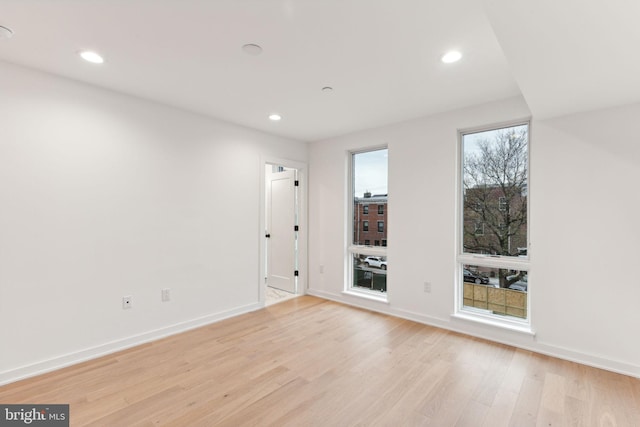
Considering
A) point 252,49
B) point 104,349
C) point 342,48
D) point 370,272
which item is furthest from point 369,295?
point 252,49

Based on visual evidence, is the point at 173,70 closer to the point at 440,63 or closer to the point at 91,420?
the point at 440,63

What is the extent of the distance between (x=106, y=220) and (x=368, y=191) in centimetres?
312

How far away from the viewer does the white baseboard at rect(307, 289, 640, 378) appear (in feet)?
8.21

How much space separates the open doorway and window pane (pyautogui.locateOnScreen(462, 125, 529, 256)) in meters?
2.45

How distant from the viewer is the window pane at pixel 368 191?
13.6ft

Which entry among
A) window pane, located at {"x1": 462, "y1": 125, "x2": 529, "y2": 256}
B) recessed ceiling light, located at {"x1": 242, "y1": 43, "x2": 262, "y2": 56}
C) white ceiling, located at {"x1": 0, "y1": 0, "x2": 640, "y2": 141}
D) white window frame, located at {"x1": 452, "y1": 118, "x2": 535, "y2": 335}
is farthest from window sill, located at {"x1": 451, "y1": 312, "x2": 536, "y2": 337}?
recessed ceiling light, located at {"x1": 242, "y1": 43, "x2": 262, "y2": 56}

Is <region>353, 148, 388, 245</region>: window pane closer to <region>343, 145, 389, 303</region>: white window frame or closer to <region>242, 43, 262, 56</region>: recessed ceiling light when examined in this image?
<region>343, 145, 389, 303</region>: white window frame

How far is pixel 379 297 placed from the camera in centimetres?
414

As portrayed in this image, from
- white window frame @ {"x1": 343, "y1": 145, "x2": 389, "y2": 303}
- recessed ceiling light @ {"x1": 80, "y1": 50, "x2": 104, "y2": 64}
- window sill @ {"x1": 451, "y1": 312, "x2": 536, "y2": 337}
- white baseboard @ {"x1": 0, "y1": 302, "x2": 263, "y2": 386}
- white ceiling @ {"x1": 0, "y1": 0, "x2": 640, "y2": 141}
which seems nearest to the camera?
white ceiling @ {"x1": 0, "y1": 0, "x2": 640, "y2": 141}

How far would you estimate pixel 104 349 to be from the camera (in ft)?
9.11

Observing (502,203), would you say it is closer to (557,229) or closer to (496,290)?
(557,229)

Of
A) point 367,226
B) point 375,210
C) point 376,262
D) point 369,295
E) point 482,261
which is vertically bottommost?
point 369,295

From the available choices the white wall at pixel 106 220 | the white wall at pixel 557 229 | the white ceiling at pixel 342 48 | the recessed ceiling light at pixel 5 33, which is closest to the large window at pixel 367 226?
the white wall at pixel 557 229

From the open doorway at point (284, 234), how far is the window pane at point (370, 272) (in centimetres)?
91
